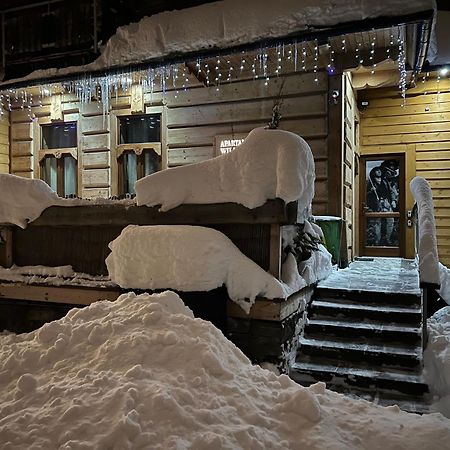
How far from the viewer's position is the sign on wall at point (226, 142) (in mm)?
8188

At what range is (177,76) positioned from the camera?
843 cm

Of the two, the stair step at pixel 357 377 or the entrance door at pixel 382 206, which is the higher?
the entrance door at pixel 382 206

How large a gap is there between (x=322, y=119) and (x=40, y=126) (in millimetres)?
6811

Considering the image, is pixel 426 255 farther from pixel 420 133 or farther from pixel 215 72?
pixel 420 133

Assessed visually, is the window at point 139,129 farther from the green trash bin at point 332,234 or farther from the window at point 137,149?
the green trash bin at point 332,234

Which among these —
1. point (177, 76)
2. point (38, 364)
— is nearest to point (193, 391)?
point (38, 364)

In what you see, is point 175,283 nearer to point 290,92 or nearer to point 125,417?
point 125,417

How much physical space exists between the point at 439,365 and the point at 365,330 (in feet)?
2.63

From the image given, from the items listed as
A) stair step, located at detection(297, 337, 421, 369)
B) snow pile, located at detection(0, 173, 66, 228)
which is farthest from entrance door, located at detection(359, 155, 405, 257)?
snow pile, located at detection(0, 173, 66, 228)

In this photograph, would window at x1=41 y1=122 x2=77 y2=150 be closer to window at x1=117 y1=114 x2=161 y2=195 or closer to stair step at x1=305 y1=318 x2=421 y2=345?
window at x1=117 y1=114 x2=161 y2=195

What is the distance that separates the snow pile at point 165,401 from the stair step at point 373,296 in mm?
2784

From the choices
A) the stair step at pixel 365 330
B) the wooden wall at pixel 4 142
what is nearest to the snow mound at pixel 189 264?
the stair step at pixel 365 330

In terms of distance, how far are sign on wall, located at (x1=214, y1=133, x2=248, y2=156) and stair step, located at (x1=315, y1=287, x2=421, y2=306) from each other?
3893 mm

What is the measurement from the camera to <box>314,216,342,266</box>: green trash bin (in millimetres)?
6805
